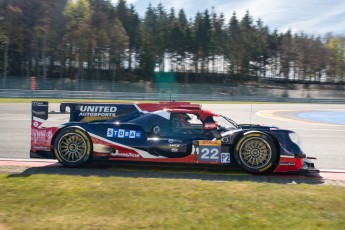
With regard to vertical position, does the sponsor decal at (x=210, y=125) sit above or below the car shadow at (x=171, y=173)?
above


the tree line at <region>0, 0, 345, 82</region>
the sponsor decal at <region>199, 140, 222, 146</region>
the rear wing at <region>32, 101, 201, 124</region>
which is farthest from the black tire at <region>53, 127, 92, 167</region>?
the tree line at <region>0, 0, 345, 82</region>

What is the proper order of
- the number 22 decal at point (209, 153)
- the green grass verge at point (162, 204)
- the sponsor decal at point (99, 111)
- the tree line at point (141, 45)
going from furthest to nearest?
the tree line at point (141, 45)
the sponsor decal at point (99, 111)
the number 22 decal at point (209, 153)
the green grass verge at point (162, 204)

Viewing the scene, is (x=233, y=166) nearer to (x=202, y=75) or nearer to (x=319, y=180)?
(x=319, y=180)

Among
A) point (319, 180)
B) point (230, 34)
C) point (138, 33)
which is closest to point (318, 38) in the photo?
point (230, 34)

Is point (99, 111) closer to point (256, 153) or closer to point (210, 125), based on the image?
point (210, 125)

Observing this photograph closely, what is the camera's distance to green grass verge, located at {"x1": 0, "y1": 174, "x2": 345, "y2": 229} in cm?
371

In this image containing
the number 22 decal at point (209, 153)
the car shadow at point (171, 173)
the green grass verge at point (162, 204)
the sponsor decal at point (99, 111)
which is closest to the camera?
the green grass verge at point (162, 204)

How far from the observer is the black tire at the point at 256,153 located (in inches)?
243

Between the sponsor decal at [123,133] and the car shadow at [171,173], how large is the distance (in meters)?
0.54

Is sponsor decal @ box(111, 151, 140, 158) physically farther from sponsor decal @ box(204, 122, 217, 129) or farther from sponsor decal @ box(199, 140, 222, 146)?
sponsor decal @ box(204, 122, 217, 129)

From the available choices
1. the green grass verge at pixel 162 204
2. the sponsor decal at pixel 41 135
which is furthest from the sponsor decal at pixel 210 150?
the sponsor decal at pixel 41 135

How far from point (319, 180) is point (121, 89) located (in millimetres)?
38320

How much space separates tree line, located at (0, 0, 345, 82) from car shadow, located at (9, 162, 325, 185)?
41.6 m

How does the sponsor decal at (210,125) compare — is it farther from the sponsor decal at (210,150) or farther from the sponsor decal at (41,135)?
the sponsor decal at (41,135)
